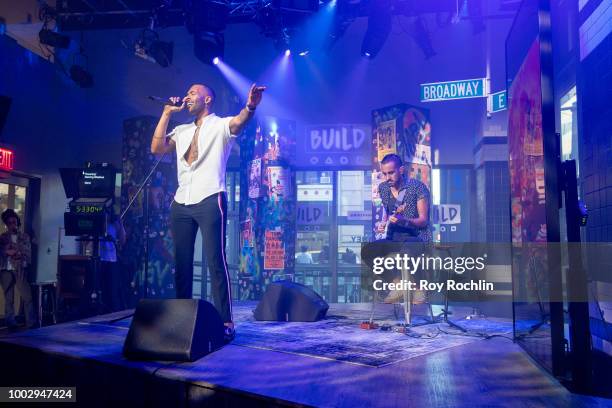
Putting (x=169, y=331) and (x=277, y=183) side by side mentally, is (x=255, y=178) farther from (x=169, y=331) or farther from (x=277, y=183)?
(x=169, y=331)

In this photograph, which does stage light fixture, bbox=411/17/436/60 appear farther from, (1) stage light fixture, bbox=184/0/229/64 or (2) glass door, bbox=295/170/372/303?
(1) stage light fixture, bbox=184/0/229/64

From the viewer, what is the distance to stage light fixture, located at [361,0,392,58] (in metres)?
6.81

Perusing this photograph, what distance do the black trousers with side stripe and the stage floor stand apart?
360 mm

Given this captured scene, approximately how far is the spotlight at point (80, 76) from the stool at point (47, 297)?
12.8 feet

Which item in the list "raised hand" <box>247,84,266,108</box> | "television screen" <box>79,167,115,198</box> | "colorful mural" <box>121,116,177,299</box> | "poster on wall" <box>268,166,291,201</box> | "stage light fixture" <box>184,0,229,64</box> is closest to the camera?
"raised hand" <box>247,84,266,108</box>

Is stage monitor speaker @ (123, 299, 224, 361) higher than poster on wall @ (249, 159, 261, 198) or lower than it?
lower

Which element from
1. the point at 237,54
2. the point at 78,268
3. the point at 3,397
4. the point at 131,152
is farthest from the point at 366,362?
the point at 237,54

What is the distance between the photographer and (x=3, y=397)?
2.66 metres

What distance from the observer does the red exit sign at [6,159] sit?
7590mm

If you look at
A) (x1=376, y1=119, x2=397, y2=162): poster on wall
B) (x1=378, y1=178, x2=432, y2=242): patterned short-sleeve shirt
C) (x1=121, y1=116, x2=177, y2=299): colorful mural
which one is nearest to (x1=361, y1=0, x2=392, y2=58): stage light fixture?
(x1=376, y1=119, x2=397, y2=162): poster on wall

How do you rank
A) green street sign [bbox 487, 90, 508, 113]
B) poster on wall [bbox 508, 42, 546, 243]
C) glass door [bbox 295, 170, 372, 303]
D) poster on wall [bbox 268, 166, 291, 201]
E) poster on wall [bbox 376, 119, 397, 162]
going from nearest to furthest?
poster on wall [bbox 508, 42, 546, 243] < green street sign [bbox 487, 90, 508, 113] < poster on wall [bbox 376, 119, 397, 162] < poster on wall [bbox 268, 166, 291, 201] < glass door [bbox 295, 170, 372, 303]

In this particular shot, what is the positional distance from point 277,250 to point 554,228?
20.6 ft

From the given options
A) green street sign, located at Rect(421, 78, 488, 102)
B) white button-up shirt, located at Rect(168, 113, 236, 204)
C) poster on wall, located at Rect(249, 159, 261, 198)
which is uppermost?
green street sign, located at Rect(421, 78, 488, 102)

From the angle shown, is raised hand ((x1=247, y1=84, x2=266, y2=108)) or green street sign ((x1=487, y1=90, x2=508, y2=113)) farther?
green street sign ((x1=487, y1=90, x2=508, y2=113))
